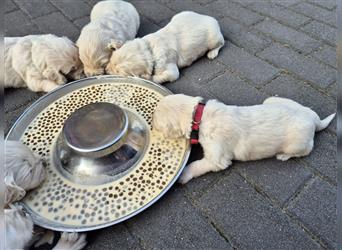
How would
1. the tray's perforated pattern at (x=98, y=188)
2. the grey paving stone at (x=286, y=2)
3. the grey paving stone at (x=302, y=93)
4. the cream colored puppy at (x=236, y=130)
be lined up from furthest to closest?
the grey paving stone at (x=286, y=2)
the grey paving stone at (x=302, y=93)
the cream colored puppy at (x=236, y=130)
the tray's perforated pattern at (x=98, y=188)

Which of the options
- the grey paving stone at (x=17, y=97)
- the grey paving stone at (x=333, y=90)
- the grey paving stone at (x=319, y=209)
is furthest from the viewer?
the grey paving stone at (x=17, y=97)

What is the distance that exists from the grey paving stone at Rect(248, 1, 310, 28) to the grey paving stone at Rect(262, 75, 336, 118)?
1113 mm

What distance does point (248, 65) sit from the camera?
3381 millimetres

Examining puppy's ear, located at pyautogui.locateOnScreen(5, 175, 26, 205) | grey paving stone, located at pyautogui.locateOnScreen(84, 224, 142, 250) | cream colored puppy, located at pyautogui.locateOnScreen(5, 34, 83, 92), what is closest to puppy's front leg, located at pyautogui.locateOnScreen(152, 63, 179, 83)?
cream colored puppy, located at pyautogui.locateOnScreen(5, 34, 83, 92)

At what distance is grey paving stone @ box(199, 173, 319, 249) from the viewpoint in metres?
2.04

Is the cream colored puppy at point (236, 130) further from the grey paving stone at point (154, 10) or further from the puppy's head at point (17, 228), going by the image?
the grey paving stone at point (154, 10)

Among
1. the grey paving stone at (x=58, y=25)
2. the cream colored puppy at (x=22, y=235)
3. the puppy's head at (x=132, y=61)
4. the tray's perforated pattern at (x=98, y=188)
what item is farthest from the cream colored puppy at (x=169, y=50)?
the cream colored puppy at (x=22, y=235)

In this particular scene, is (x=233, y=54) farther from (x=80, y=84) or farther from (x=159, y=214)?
(x=159, y=214)

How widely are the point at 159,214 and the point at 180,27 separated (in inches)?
80.5

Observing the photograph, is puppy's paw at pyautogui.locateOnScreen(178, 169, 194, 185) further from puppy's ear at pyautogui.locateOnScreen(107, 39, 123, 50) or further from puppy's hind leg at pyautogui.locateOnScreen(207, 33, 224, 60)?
puppy's hind leg at pyautogui.locateOnScreen(207, 33, 224, 60)

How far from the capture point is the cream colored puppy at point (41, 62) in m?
3.09

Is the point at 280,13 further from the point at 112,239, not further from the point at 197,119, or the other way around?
the point at 112,239

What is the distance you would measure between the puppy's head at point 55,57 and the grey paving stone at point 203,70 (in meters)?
1.14

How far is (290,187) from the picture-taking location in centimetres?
231
